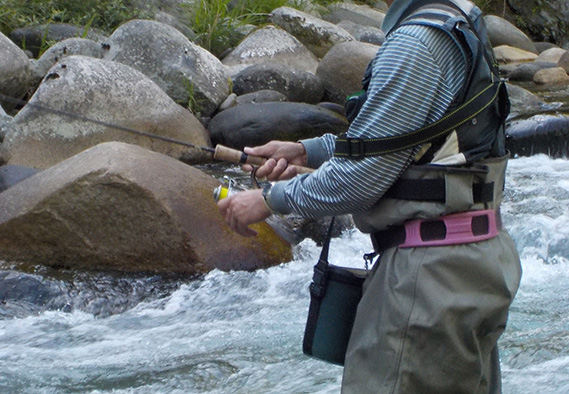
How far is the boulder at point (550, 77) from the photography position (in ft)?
46.0

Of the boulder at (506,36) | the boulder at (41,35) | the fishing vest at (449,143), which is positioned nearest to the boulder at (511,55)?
the boulder at (506,36)

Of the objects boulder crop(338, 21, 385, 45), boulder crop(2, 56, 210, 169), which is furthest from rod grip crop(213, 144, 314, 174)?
boulder crop(338, 21, 385, 45)

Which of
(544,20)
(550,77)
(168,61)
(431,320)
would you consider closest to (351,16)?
(550,77)

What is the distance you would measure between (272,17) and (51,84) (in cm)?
652

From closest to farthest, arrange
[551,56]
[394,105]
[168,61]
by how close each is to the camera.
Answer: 1. [394,105]
2. [168,61]
3. [551,56]

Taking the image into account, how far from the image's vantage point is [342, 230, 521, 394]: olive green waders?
1.94 meters

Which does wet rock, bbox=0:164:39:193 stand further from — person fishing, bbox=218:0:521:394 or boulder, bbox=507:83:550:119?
boulder, bbox=507:83:550:119

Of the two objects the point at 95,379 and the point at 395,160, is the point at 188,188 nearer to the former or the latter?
the point at 95,379

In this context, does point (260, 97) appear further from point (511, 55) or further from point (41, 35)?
point (511, 55)

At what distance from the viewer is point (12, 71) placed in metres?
8.29

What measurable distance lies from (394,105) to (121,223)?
3.31 metres

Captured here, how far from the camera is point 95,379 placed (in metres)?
3.72

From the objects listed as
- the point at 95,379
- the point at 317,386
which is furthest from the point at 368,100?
the point at 95,379

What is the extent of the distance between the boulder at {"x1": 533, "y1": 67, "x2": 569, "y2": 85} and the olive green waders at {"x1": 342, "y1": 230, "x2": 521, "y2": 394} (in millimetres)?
12723
